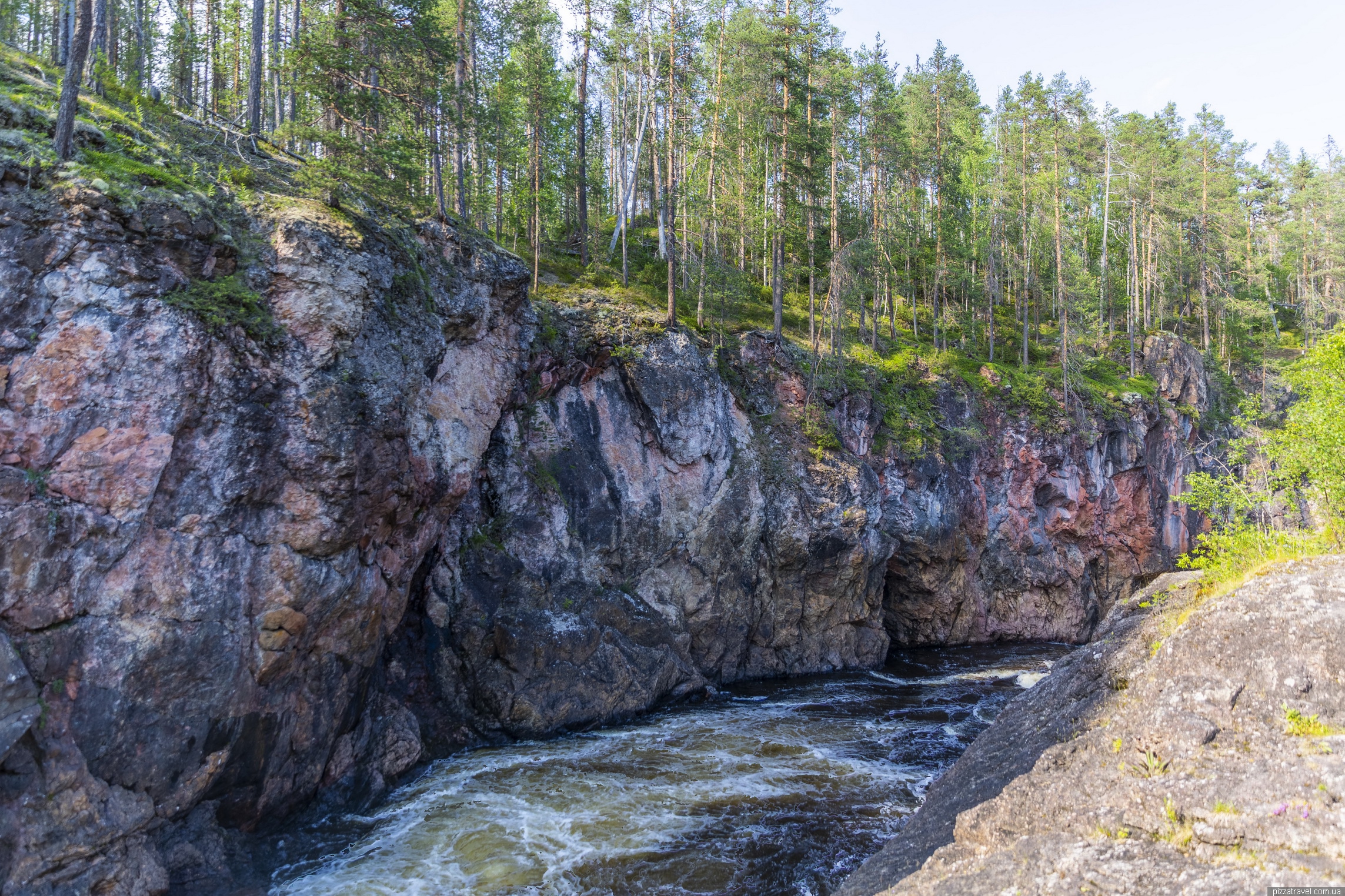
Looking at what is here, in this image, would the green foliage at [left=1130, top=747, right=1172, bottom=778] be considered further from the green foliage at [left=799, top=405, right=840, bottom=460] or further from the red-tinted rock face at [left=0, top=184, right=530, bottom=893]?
the green foliage at [left=799, top=405, right=840, bottom=460]

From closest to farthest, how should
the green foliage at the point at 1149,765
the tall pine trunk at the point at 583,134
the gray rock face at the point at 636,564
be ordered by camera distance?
the green foliage at the point at 1149,765
the gray rock face at the point at 636,564
the tall pine trunk at the point at 583,134

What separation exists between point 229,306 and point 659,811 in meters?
10.7

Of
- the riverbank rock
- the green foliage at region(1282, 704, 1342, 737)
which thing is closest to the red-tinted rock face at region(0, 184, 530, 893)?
the riverbank rock

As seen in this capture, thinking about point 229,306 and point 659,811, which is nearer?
point 229,306

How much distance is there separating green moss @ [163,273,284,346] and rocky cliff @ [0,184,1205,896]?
4cm

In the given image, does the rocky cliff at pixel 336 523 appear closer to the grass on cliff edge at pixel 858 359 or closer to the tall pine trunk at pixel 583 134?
the grass on cliff edge at pixel 858 359

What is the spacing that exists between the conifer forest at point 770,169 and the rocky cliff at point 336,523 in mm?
3077

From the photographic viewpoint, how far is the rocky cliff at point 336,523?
8625 mm

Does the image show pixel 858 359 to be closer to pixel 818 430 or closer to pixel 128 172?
pixel 818 430

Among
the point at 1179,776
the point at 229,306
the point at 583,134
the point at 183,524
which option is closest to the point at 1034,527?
the point at 583,134

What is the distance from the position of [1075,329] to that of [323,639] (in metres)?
40.5

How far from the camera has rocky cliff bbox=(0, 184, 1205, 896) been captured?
8625 mm

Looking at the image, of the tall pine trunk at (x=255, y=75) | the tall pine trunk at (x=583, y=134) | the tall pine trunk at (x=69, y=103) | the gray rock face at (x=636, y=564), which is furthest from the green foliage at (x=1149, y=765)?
the tall pine trunk at (x=583, y=134)

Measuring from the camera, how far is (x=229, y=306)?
10.7 meters
